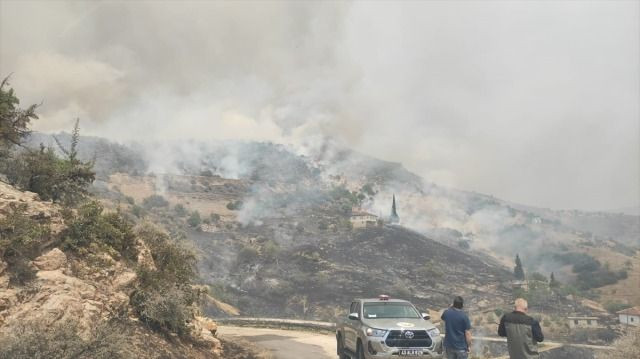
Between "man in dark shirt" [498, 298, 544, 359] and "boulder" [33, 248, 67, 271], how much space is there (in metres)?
10.5

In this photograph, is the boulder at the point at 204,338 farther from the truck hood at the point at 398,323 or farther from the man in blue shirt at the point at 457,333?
the man in blue shirt at the point at 457,333

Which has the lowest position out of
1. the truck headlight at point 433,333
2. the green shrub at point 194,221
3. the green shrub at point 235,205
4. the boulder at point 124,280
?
the truck headlight at point 433,333

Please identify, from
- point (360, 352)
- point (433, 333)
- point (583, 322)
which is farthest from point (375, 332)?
point (583, 322)

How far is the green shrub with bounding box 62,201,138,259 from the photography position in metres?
13.3

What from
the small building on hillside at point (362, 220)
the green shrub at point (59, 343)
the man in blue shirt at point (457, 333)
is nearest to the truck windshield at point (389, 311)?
the man in blue shirt at point (457, 333)

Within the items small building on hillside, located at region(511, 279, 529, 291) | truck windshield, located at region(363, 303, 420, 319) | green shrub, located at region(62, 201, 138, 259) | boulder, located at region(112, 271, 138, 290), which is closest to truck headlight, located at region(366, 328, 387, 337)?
truck windshield, located at region(363, 303, 420, 319)

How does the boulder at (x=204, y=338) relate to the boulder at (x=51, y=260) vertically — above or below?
below

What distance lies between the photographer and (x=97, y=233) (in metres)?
13.8

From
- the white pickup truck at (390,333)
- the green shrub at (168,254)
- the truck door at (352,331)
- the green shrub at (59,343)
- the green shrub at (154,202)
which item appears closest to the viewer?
the green shrub at (59,343)

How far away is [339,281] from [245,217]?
172 feet

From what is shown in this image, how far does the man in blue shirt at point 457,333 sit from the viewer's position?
881 cm

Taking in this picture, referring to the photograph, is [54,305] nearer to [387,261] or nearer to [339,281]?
[339,281]

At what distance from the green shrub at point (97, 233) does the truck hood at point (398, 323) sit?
772 cm

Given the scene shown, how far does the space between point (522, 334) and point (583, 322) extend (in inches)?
3576
